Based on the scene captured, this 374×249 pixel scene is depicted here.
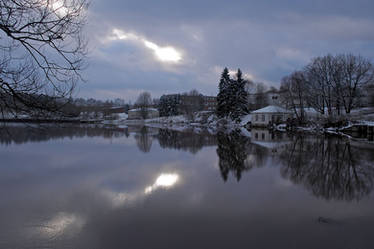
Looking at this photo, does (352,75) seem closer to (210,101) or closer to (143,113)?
(143,113)

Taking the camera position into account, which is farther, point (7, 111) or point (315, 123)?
point (315, 123)

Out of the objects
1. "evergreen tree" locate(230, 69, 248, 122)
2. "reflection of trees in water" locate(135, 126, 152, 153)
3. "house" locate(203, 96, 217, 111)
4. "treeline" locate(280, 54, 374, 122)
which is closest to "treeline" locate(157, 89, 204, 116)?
"house" locate(203, 96, 217, 111)

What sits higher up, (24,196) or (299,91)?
(299,91)

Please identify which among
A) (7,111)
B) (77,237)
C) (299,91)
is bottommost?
(77,237)

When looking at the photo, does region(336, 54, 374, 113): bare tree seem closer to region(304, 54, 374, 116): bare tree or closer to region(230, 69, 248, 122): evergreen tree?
region(304, 54, 374, 116): bare tree

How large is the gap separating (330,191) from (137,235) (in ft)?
17.8

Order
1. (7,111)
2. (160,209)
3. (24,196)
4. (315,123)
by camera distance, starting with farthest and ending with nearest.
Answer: (315,123) < (24,196) < (160,209) < (7,111)

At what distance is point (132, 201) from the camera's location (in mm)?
6266

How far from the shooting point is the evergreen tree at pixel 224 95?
5069cm

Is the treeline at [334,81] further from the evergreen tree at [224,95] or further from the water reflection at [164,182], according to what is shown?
the water reflection at [164,182]

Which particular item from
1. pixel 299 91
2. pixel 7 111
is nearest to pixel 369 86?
pixel 299 91

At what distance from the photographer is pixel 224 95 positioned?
167ft

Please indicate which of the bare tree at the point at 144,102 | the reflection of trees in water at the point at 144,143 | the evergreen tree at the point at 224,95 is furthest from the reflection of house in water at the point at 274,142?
the bare tree at the point at 144,102

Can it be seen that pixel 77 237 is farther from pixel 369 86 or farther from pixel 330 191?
pixel 369 86
